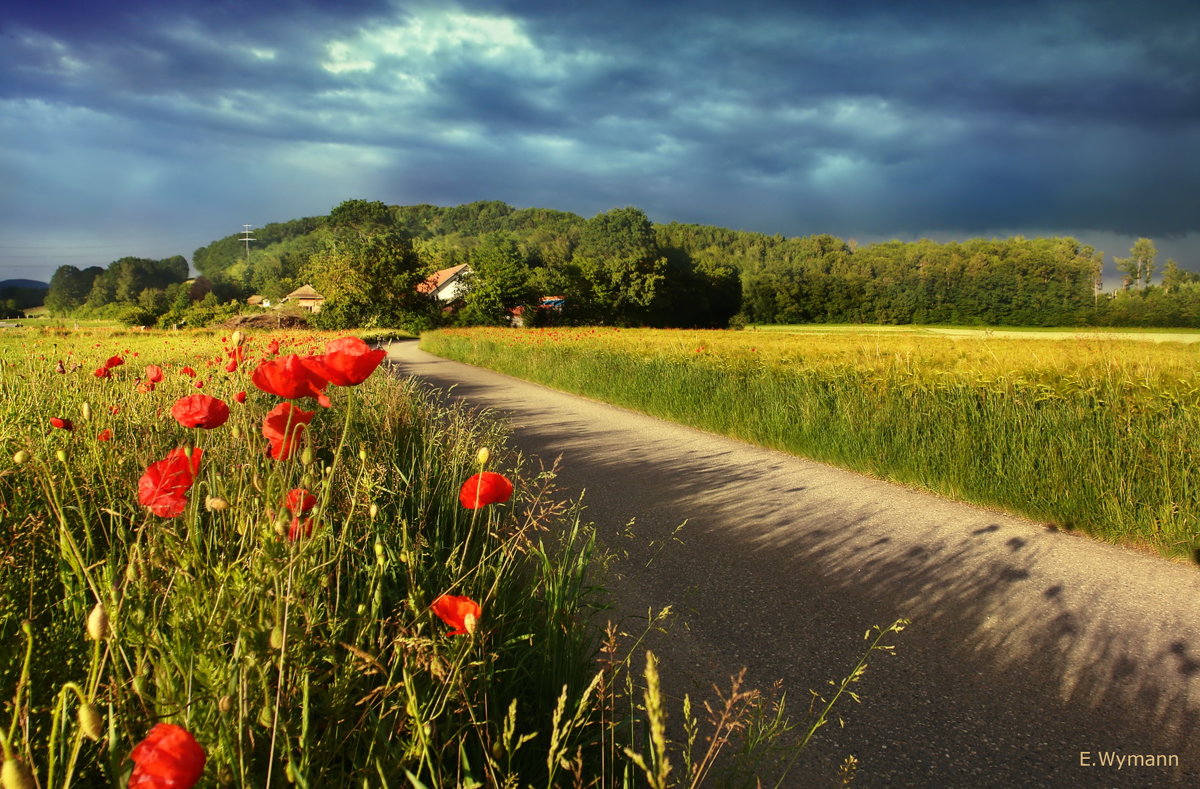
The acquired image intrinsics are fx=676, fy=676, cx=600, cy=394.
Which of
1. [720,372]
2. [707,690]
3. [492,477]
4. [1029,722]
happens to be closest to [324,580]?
[492,477]

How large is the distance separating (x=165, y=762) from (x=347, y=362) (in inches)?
32.0

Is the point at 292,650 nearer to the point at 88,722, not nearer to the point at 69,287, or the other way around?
the point at 88,722

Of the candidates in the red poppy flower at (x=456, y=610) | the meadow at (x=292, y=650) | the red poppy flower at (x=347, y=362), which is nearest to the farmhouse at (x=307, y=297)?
the meadow at (x=292, y=650)

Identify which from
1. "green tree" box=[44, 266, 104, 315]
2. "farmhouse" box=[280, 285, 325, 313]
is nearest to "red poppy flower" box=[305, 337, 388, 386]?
"farmhouse" box=[280, 285, 325, 313]

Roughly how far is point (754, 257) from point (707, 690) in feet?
195

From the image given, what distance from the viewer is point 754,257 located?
59.2 metres

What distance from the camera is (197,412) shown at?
5.65 feet

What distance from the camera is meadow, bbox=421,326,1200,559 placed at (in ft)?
14.8

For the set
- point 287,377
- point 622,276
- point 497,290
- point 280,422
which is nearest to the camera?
point 287,377

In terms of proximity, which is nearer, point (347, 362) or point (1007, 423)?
point (347, 362)

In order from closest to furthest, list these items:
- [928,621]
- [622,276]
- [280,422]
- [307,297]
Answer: [280,422] → [928,621] → [622,276] → [307,297]

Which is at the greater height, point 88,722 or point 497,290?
point 497,290

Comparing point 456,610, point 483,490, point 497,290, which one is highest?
point 497,290

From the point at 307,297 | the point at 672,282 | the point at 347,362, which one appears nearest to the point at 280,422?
the point at 347,362
